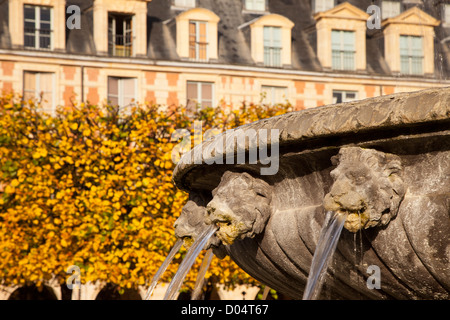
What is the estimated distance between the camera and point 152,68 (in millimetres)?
31250

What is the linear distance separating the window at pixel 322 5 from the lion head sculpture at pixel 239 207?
2976 cm

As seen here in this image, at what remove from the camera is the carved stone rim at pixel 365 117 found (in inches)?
167

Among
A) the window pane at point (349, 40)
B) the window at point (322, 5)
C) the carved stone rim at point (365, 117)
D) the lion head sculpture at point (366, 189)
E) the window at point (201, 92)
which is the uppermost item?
the window at point (322, 5)

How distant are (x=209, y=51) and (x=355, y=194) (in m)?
27.7

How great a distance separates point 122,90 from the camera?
102 ft

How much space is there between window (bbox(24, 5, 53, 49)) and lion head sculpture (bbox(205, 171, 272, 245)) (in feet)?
83.5

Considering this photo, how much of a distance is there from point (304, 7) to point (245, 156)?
98.7 feet

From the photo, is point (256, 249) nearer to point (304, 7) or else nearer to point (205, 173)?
point (205, 173)

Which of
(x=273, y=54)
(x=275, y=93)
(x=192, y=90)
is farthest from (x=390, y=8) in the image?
(x=192, y=90)

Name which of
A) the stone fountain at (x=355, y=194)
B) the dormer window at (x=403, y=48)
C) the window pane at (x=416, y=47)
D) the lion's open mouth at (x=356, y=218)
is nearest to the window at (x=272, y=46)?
the dormer window at (x=403, y=48)

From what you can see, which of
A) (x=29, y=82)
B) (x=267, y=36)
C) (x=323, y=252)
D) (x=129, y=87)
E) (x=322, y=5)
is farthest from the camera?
(x=322, y=5)

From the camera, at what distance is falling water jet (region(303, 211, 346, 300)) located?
15.0ft

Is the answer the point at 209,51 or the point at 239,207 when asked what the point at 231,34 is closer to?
the point at 209,51

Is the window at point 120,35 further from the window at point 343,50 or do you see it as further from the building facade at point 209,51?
the window at point 343,50
